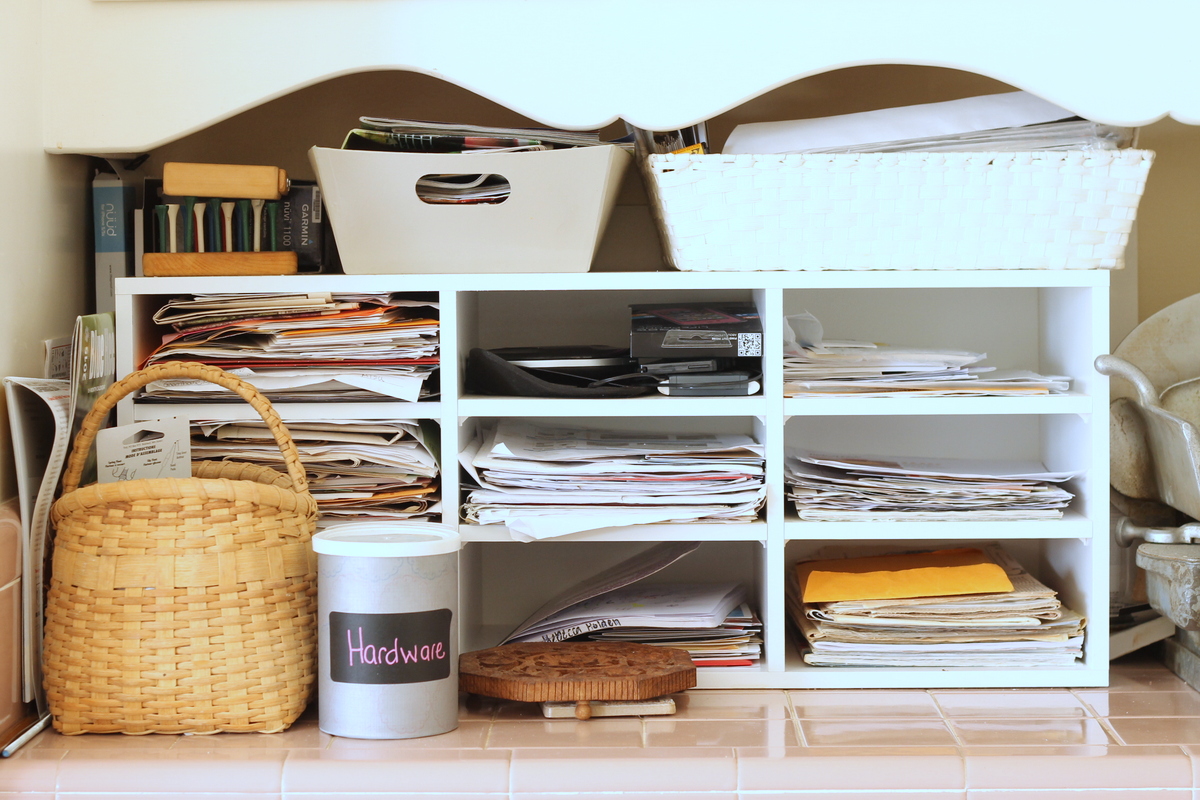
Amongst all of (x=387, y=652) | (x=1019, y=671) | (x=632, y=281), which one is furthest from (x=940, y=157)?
(x=387, y=652)

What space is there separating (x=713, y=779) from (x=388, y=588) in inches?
14.8

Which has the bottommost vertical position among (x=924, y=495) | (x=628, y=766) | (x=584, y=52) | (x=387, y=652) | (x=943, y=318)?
(x=628, y=766)

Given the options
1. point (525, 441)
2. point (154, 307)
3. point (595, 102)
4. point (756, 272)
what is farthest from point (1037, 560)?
point (154, 307)

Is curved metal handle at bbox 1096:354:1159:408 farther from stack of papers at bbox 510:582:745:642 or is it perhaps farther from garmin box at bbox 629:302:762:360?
stack of papers at bbox 510:582:745:642

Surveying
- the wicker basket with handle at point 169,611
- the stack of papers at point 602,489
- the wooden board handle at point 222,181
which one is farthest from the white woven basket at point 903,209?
the wicker basket with handle at point 169,611

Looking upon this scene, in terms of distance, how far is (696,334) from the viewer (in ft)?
4.07

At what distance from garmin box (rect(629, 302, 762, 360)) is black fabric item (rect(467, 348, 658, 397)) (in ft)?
0.18

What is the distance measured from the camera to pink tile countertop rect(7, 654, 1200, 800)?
1.00m

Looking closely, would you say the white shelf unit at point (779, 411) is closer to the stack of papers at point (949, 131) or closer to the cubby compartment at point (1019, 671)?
the cubby compartment at point (1019, 671)

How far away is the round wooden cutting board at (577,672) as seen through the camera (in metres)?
1.12

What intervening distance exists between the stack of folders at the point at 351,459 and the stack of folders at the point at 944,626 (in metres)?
0.50

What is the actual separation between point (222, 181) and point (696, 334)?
598mm

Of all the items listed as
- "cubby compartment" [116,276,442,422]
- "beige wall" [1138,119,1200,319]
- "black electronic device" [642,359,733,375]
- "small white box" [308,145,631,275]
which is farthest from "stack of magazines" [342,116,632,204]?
"beige wall" [1138,119,1200,319]

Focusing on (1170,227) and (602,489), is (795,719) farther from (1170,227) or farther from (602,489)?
(1170,227)
